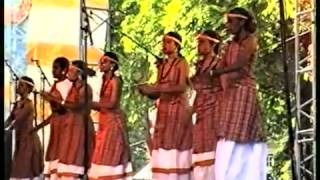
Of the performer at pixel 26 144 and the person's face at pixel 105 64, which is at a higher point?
the person's face at pixel 105 64

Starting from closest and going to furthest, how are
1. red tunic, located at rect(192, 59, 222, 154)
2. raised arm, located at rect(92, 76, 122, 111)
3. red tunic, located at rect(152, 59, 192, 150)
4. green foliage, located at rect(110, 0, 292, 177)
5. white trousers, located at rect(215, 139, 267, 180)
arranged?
1. white trousers, located at rect(215, 139, 267, 180)
2. red tunic, located at rect(192, 59, 222, 154)
3. red tunic, located at rect(152, 59, 192, 150)
4. green foliage, located at rect(110, 0, 292, 177)
5. raised arm, located at rect(92, 76, 122, 111)

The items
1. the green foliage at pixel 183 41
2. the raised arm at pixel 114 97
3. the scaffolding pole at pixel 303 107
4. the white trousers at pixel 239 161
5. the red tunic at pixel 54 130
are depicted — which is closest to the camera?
the white trousers at pixel 239 161

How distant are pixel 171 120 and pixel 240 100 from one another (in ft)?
1.80

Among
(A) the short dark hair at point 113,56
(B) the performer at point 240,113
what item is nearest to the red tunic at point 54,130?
(A) the short dark hair at point 113,56

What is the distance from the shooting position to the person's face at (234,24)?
5156 millimetres

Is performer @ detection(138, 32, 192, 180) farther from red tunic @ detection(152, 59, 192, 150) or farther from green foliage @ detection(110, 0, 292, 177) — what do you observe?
green foliage @ detection(110, 0, 292, 177)

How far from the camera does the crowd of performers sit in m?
5.17

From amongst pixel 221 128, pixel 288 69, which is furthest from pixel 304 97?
pixel 221 128

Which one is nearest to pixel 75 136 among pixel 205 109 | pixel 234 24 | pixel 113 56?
pixel 113 56

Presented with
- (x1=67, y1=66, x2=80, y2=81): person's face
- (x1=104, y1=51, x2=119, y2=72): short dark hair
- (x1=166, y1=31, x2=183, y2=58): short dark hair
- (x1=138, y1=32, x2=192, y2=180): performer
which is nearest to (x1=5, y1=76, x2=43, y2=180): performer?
(x1=67, y1=66, x2=80, y2=81): person's face

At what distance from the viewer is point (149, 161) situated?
5766mm

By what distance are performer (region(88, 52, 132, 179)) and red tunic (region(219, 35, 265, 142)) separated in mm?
818

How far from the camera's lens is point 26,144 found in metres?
5.84

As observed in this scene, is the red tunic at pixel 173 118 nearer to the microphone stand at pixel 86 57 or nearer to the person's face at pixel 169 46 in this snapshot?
the person's face at pixel 169 46
